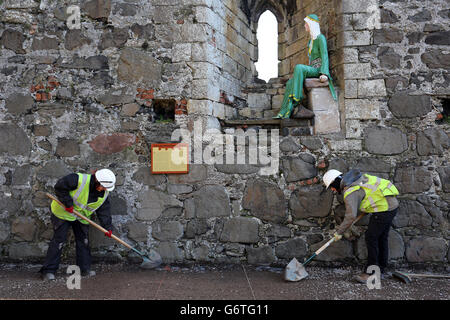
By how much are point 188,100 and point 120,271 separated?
7.33 ft

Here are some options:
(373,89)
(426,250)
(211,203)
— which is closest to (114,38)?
(211,203)

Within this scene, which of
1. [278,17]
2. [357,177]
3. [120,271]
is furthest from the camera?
[278,17]

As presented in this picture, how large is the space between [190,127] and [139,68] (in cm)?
102

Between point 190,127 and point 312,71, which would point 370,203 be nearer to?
point 312,71

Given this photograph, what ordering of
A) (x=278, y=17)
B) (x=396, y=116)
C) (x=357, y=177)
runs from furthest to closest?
1. (x=278, y=17)
2. (x=396, y=116)
3. (x=357, y=177)

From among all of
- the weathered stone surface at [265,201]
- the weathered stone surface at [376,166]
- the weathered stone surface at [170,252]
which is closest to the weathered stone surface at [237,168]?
the weathered stone surface at [265,201]

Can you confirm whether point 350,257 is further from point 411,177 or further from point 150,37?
point 150,37

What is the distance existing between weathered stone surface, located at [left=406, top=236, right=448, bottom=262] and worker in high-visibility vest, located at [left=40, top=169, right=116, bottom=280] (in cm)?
361

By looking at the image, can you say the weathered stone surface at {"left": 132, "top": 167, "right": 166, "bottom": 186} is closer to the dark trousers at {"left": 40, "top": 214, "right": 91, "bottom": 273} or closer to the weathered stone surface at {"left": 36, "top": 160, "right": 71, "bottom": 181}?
the dark trousers at {"left": 40, "top": 214, "right": 91, "bottom": 273}

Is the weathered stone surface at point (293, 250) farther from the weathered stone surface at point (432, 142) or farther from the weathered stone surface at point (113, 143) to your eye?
the weathered stone surface at point (113, 143)

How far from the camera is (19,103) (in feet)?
14.3

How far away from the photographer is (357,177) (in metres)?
3.62

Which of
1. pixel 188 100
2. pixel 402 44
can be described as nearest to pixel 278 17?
pixel 402 44

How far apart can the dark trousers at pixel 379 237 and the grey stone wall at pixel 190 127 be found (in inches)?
12.3
